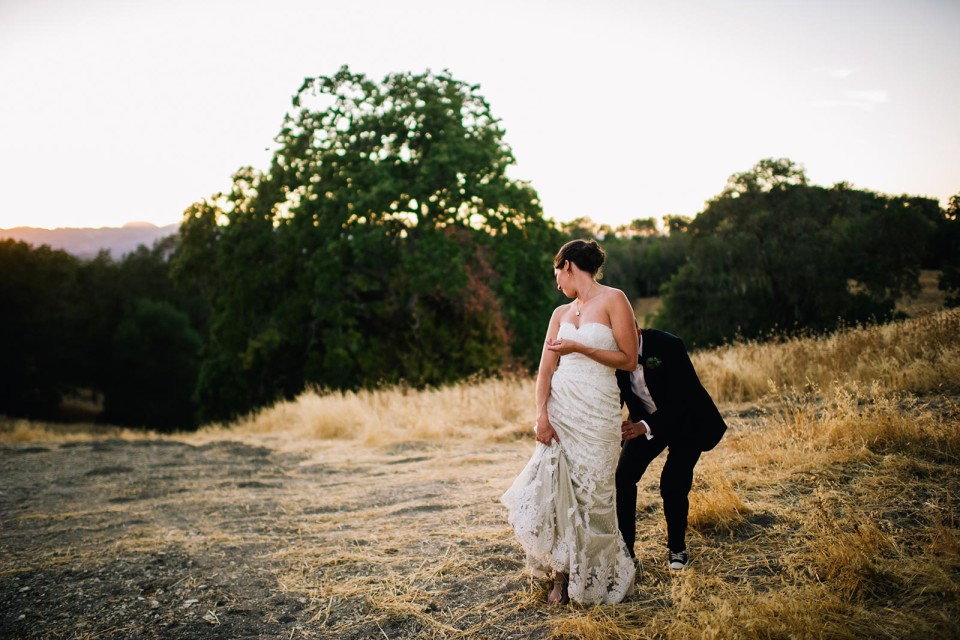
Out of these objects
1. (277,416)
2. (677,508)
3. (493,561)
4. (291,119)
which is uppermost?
(291,119)

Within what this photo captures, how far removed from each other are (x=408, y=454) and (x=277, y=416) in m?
6.52

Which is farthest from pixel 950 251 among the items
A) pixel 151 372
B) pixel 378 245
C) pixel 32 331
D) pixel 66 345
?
pixel 32 331

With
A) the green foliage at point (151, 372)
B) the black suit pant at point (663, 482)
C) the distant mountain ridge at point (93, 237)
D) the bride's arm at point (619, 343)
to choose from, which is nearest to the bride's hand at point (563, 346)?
the bride's arm at point (619, 343)

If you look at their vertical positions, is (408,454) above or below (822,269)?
below

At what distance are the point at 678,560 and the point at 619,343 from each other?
1447mm

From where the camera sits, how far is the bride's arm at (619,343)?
10.4 feet

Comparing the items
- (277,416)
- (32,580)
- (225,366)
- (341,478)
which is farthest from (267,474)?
(225,366)

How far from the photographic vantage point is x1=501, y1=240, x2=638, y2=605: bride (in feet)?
10.5

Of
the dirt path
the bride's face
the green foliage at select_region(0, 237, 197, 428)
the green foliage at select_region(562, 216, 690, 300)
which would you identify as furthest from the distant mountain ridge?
the green foliage at select_region(562, 216, 690, 300)

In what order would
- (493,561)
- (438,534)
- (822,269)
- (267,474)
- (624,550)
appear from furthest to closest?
(822,269), (267,474), (438,534), (493,561), (624,550)

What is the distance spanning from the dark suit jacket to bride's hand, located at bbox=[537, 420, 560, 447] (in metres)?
0.49

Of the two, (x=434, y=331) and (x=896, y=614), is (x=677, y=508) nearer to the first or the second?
(x=896, y=614)

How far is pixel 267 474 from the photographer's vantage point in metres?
8.08

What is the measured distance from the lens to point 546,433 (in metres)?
3.28
